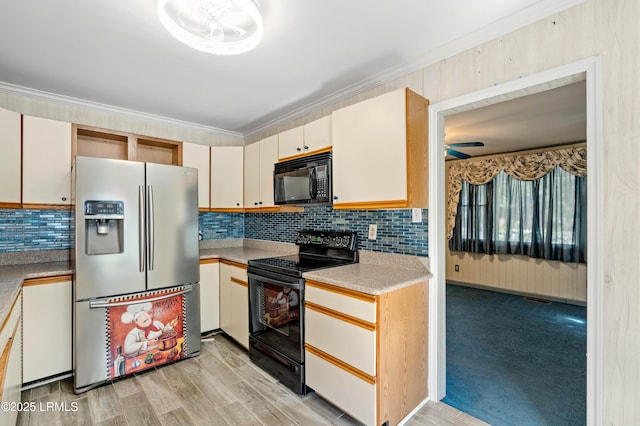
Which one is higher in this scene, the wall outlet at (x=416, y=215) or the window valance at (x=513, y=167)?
the window valance at (x=513, y=167)

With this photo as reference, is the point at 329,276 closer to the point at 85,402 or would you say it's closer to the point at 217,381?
the point at 217,381

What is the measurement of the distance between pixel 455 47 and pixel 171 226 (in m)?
2.58

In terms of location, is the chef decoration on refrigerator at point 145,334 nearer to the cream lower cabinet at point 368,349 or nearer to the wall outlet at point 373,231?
the cream lower cabinet at point 368,349

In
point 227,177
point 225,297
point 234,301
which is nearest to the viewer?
point 234,301

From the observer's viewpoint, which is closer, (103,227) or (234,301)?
(103,227)

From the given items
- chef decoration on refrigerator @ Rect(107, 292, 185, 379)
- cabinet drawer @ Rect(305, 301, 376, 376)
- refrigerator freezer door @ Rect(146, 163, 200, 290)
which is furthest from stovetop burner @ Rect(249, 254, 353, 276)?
chef decoration on refrigerator @ Rect(107, 292, 185, 379)

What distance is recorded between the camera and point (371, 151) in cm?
207

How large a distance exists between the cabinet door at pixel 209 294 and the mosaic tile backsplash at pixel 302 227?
76 cm

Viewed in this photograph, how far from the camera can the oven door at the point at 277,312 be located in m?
2.13
